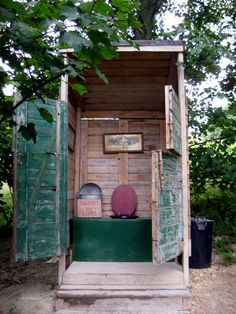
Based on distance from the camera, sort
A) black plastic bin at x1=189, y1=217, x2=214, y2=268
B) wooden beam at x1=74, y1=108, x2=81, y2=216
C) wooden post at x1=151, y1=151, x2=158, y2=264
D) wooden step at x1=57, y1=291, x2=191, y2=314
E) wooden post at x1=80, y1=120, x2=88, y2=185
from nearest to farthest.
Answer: wooden post at x1=151, y1=151, x2=158, y2=264 → wooden step at x1=57, y1=291, x2=191, y2=314 → black plastic bin at x1=189, y1=217, x2=214, y2=268 → wooden beam at x1=74, y1=108, x2=81, y2=216 → wooden post at x1=80, y1=120, x2=88, y2=185

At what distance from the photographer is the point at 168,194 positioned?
13.1 ft

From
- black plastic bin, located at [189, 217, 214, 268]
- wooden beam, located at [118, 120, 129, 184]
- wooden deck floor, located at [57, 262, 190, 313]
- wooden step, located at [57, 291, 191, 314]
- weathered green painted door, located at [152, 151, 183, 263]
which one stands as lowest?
wooden step, located at [57, 291, 191, 314]

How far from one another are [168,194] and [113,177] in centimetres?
202

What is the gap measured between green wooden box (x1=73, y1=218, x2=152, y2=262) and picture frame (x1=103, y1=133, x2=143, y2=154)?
1350mm

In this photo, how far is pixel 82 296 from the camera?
400 cm

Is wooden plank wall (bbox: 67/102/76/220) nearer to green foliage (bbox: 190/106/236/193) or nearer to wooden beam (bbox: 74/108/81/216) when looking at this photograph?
wooden beam (bbox: 74/108/81/216)

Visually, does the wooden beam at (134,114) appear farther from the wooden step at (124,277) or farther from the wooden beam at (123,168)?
the wooden step at (124,277)

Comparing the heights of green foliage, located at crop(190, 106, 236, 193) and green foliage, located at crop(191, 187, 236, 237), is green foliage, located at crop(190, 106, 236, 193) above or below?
above

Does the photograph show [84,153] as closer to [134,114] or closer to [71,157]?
[71,157]

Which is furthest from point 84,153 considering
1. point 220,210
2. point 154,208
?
point 220,210

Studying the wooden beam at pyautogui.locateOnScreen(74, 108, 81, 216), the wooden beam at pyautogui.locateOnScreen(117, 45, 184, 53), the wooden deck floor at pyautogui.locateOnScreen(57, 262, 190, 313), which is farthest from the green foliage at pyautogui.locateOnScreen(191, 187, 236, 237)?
the wooden beam at pyautogui.locateOnScreen(117, 45, 184, 53)

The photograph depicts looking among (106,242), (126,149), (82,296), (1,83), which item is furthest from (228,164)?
(1,83)

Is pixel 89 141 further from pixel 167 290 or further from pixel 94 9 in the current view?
pixel 94 9

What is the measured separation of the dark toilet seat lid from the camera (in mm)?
5703
